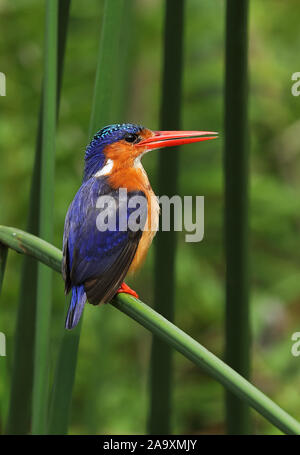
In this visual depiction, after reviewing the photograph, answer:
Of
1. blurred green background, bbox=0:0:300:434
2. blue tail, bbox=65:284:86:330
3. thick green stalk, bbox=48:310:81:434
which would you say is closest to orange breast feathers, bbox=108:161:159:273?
blue tail, bbox=65:284:86:330

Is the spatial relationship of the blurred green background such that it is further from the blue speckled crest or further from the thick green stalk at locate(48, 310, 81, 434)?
the thick green stalk at locate(48, 310, 81, 434)

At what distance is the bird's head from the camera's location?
3.63 feet

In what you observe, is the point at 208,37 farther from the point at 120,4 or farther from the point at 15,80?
the point at 120,4

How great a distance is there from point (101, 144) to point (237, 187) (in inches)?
10.6

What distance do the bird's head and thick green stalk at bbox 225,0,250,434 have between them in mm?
141

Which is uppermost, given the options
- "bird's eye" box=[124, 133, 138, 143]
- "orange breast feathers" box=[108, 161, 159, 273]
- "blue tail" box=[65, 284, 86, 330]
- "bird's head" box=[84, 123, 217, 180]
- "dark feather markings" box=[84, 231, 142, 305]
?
"bird's eye" box=[124, 133, 138, 143]

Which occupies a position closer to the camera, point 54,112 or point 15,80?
point 54,112

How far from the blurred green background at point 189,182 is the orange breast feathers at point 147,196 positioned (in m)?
1.16

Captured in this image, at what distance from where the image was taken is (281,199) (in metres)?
2.58

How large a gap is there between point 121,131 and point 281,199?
5.02 ft

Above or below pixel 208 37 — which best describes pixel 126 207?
below

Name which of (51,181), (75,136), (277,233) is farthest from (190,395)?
(51,181)
